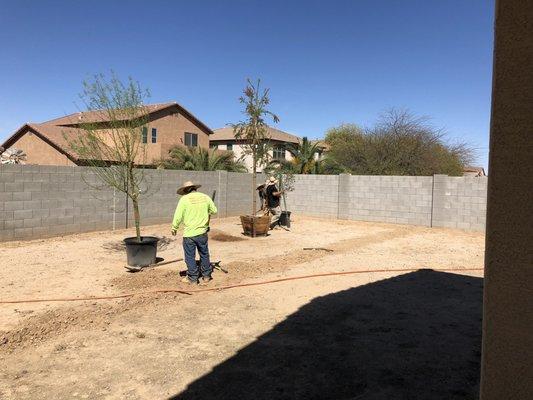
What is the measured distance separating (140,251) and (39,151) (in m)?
25.8

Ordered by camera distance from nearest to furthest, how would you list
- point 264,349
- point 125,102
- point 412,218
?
1. point 264,349
2. point 125,102
3. point 412,218

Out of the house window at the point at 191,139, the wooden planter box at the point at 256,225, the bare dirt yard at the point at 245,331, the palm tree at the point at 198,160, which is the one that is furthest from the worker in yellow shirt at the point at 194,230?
the house window at the point at 191,139

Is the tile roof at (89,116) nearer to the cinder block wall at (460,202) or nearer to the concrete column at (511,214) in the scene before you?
the concrete column at (511,214)

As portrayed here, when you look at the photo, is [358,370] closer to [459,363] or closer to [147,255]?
[459,363]

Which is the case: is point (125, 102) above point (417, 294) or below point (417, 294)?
above

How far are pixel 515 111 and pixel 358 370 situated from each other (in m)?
2.73

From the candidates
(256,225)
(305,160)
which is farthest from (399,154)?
(256,225)

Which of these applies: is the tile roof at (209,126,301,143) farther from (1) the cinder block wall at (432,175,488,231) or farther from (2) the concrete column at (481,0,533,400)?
(2) the concrete column at (481,0,533,400)

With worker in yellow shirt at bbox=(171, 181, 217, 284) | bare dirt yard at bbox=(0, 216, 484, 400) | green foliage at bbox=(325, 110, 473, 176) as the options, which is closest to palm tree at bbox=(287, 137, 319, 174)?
green foliage at bbox=(325, 110, 473, 176)

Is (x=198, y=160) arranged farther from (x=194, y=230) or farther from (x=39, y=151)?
(x=194, y=230)

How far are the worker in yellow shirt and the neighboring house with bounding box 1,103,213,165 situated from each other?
59.5 feet

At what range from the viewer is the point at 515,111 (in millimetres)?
1861

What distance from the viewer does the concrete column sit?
1.83m

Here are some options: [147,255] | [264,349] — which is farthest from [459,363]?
[147,255]
